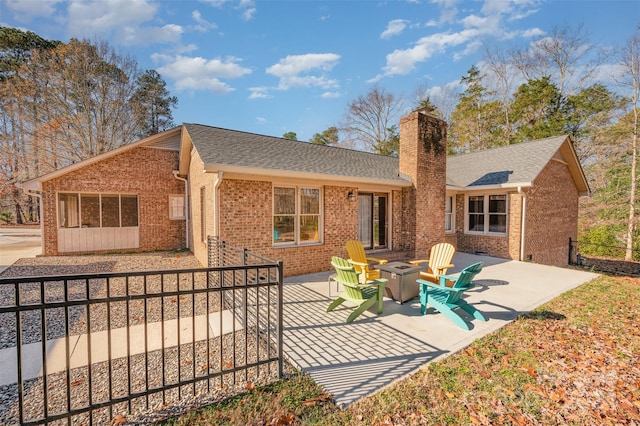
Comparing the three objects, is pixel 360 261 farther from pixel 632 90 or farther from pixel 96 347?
pixel 632 90

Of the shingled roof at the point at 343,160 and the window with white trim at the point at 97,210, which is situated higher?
the shingled roof at the point at 343,160

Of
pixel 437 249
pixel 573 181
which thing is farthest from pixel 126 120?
pixel 573 181

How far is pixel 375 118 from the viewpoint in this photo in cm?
2878

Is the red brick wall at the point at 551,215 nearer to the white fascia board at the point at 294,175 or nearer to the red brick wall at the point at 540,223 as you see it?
the red brick wall at the point at 540,223

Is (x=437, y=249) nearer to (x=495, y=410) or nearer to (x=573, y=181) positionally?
(x=495, y=410)

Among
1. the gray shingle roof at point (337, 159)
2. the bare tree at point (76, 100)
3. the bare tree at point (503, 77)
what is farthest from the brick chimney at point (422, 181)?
the bare tree at point (76, 100)

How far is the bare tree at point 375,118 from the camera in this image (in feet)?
92.6

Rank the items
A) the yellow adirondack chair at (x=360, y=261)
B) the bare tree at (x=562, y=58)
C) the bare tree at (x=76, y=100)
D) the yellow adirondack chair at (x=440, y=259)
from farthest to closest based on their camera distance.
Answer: the bare tree at (x=562, y=58)
the bare tree at (x=76, y=100)
the yellow adirondack chair at (x=440, y=259)
the yellow adirondack chair at (x=360, y=261)

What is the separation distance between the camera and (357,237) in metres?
9.30

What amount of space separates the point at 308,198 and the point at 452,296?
468cm

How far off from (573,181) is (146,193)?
20406mm

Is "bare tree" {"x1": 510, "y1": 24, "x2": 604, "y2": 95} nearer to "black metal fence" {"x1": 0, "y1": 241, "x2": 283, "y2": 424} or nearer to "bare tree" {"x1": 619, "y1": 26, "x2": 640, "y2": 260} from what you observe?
"bare tree" {"x1": 619, "y1": 26, "x2": 640, "y2": 260}

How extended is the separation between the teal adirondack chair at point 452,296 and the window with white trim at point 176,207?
11413 mm

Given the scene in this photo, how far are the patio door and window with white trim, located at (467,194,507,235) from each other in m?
4.95
